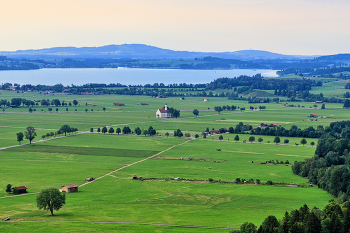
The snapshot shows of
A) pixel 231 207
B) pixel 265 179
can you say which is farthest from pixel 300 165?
pixel 231 207

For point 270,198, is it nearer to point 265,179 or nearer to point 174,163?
point 265,179

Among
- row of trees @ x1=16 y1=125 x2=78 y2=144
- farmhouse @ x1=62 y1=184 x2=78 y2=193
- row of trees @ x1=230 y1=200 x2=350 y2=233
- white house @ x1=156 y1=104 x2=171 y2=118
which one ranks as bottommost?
farmhouse @ x1=62 y1=184 x2=78 y2=193

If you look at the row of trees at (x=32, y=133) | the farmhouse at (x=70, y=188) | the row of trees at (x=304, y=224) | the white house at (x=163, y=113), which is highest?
the white house at (x=163, y=113)

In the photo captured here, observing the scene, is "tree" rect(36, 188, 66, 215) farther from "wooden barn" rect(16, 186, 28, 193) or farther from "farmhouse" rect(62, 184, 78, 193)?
"wooden barn" rect(16, 186, 28, 193)

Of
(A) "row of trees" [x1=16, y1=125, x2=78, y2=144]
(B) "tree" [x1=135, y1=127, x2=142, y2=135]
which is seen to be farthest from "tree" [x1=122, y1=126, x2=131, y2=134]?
(A) "row of trees" [x1=16, y1=125, x2=78, y2=144]

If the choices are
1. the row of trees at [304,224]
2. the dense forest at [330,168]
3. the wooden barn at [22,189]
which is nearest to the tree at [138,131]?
the dense forest at [330,168]

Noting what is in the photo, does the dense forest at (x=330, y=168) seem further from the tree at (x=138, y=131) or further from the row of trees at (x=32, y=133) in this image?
the row of trees at (x=32, y=133)
